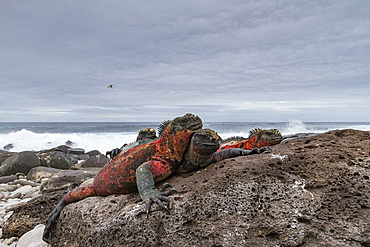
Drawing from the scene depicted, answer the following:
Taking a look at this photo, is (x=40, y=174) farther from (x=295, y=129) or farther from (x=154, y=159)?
(x=295, y=129)

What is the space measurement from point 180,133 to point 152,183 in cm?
73

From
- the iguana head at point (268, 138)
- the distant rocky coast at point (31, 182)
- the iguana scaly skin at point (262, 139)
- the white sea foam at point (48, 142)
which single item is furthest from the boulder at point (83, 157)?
Result: the iguana head at point (268, 138)

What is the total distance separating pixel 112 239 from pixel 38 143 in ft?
102

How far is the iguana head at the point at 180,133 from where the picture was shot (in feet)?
10.7

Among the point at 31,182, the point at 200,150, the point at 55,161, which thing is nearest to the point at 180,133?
the point at 200,150

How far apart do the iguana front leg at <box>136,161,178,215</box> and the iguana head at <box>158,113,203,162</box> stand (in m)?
0.26

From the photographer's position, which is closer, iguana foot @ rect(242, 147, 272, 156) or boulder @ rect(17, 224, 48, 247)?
iguana foot @ rect(242, 147, 272, 156)

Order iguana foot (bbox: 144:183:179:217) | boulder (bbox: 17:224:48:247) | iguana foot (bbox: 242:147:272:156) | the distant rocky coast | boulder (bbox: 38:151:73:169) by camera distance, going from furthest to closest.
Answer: boulder (bbox: 38:151:73:169) → the distant rocky coast → boulder (bbox: 17:224:48:247) → iguana foot (bbox: 242:147:272:156) → iguana foot (bbox: 144:183:179:217)

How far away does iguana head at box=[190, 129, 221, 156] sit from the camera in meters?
3.04

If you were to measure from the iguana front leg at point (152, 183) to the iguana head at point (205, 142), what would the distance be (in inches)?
21.2

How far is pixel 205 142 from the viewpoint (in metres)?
3.04

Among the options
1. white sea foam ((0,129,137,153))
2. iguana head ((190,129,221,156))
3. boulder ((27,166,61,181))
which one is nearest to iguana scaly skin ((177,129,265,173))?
iguana head ((190,129,221,156))

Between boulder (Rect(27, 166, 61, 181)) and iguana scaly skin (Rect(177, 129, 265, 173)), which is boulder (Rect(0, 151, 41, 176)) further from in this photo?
iguana scaly skin (Rect(177, 129, 265, 173))

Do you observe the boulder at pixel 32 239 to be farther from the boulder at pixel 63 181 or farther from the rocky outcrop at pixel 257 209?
the boulder at pixel 63 181
